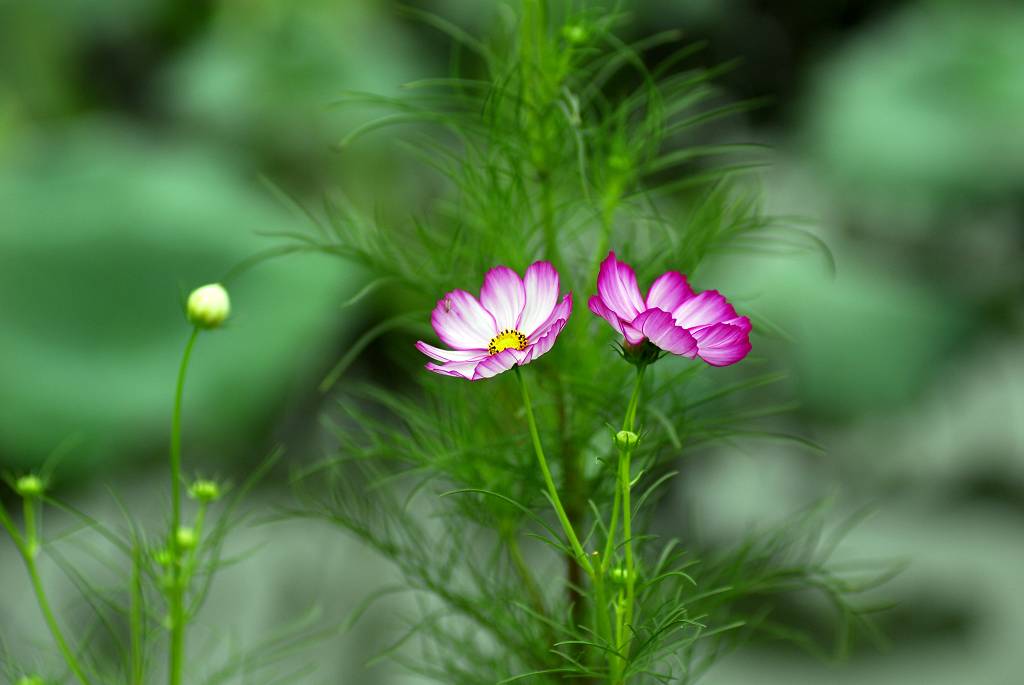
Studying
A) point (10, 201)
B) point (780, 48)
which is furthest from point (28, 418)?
point (780, 48)

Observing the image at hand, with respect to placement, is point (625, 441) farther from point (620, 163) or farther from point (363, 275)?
point (363, 275)

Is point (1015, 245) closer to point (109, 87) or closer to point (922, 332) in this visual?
point (922, 332)

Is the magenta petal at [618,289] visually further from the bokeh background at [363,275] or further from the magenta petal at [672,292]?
the bokeh background at [363,275]

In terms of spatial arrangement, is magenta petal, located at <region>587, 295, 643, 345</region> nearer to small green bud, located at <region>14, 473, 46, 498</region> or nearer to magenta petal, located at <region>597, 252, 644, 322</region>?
magenta petal, located at <region>597, 252, 644, 322</region>

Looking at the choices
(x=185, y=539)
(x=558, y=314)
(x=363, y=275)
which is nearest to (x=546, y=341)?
(x=558, y=314)

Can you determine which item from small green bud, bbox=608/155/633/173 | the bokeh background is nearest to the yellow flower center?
small green bud, bbox=608/155/633/173

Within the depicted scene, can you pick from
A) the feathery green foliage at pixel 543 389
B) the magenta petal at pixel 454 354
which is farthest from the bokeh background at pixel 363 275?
the magenta petal at pixel 454 354
